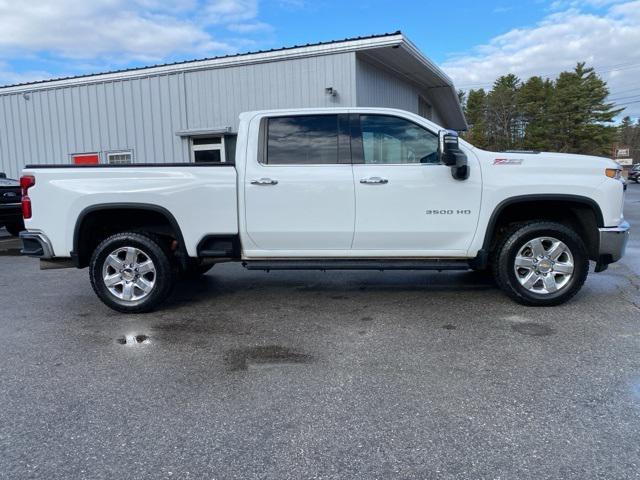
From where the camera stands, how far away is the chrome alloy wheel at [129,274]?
210 inches

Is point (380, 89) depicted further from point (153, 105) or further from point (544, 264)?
point (544, 264)

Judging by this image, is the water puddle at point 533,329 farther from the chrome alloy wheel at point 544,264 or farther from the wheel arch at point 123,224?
the wheel arch at point 123,224

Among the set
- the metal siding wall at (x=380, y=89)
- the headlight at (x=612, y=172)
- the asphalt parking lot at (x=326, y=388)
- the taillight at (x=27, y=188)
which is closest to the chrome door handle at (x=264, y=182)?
the asphalt parking lot at (x=326, y=388)

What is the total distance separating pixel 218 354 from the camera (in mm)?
4227

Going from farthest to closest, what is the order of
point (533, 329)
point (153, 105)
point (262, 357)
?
point (153, 105) → point (533, 329) → point (262, 357)

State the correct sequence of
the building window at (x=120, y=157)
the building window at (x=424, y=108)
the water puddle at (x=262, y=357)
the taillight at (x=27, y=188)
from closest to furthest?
the water puddle at (x=262, y=357) → the taillight at (x=27, y=188) → the building window at (x=120, y=157) → the building window at (x=424, y=108)

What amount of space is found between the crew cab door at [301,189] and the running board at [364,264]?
0.34 ft

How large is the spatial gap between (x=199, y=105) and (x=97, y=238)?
942cm

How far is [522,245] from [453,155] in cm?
118

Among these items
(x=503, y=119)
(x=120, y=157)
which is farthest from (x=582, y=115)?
(x=120, y=157)

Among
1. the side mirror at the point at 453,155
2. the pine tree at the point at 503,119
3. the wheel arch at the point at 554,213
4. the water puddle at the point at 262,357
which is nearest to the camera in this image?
the water puddle at the point at 262,357

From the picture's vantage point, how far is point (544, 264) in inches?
203

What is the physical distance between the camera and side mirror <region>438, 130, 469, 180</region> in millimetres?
4829

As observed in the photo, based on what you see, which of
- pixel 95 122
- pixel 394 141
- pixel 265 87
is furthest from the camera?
pixel 95 122
